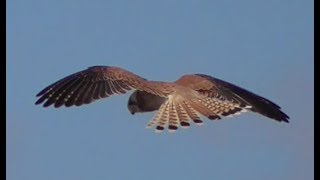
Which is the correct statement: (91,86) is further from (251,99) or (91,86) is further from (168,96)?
(251,99)

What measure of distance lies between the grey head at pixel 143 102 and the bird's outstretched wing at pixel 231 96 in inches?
14.2

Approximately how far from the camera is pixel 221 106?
8.08 meters

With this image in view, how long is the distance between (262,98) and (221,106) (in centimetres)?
51

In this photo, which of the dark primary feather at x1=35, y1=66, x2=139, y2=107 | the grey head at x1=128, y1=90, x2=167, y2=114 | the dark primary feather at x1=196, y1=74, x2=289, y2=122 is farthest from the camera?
the grey head at x1=128, y1=90, x2=167, y2=114

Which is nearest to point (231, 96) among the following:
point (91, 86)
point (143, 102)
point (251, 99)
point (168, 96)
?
point (251, 99)

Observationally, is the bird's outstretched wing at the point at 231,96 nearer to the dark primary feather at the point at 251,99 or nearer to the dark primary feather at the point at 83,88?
the dark primary feather at the point at 251,99

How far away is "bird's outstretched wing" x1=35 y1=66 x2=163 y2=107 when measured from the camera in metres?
7.48

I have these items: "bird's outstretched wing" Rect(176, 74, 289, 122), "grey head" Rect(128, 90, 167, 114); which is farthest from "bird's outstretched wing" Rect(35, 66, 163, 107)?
"bird's outstretched wing" Rect(176, 74, 289, 122)

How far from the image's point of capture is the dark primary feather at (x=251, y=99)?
26.1ft

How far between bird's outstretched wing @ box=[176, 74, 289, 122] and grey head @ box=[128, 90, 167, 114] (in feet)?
1.18

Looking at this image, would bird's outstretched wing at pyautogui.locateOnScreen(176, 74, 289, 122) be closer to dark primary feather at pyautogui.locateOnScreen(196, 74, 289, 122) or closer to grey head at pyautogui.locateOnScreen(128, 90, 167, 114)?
dark primary feather at pyautogui.locateOnScreen(196, 74, 289, 122)
